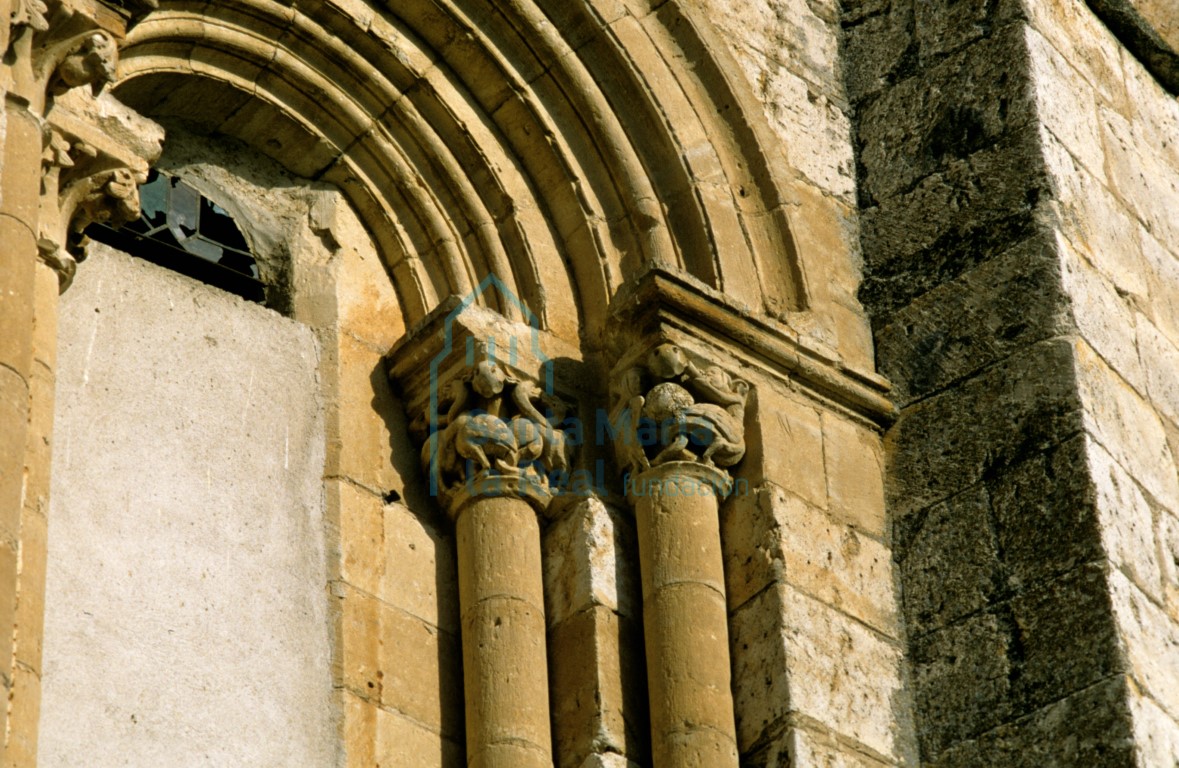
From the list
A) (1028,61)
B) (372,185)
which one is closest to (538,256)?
(372,185)

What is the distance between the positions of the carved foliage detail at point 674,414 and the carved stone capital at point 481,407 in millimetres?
173

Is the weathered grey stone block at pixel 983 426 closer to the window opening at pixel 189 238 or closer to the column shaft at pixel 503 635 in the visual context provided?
the column shaft at pixel 503 635

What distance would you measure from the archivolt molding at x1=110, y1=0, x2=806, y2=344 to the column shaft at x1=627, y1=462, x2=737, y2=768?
64 cm

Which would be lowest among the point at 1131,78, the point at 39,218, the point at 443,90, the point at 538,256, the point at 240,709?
the point at 240,709

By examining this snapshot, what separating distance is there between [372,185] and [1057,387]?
76.4 inches

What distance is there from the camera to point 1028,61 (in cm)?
716

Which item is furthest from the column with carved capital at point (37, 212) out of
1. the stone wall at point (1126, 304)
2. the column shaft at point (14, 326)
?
the stone wall at point (1126, 304)

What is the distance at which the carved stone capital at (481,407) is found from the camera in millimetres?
6215

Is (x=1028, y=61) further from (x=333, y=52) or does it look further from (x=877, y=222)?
(x=333, y=52)

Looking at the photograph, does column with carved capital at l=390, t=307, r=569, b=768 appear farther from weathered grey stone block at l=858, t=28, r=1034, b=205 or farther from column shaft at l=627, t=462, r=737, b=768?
weathered grey stone block at l=858, t=28, r=1034, b=205

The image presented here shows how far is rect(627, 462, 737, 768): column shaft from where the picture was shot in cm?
579

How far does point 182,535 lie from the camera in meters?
5.76

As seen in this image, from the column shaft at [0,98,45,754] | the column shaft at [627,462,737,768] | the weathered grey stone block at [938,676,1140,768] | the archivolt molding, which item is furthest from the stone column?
the column shaft at [0,98,45,754]

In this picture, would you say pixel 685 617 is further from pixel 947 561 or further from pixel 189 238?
pixel 189 238
